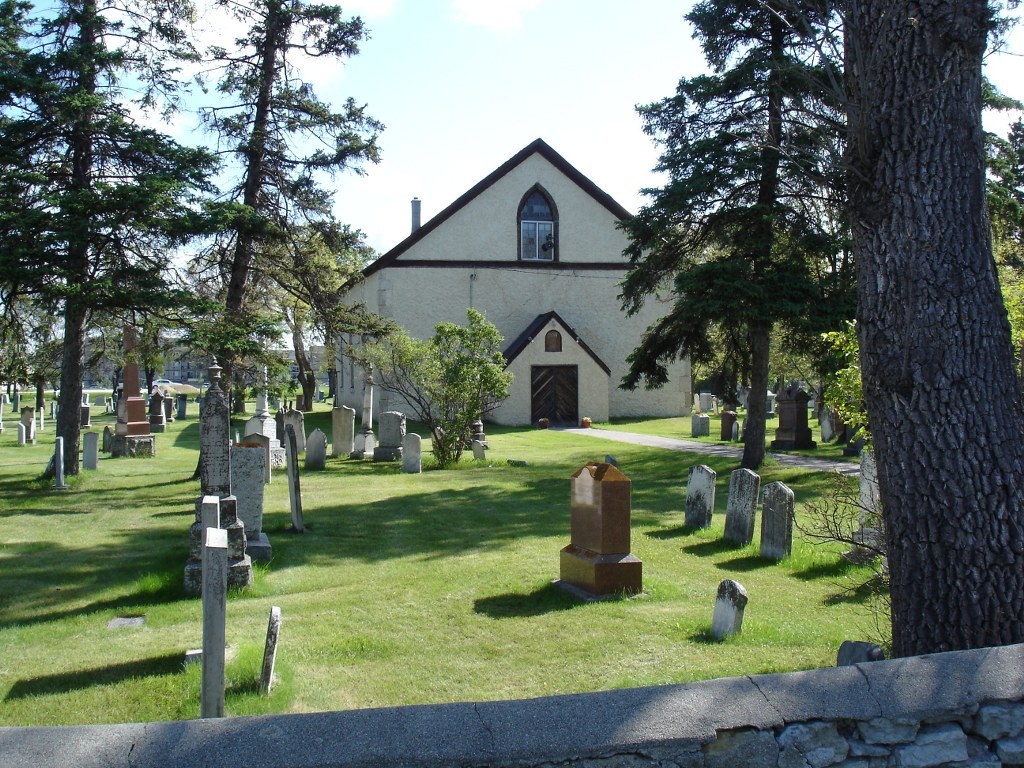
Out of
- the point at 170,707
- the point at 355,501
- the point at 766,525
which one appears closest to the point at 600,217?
the point at 355,501

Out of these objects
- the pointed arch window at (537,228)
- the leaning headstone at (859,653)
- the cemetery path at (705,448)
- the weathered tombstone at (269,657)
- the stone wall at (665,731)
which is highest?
the pointed arch window at (537,228)

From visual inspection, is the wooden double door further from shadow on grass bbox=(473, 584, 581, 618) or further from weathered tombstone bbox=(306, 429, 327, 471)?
shadow on grass bbox=(473, 584, 581, 618)

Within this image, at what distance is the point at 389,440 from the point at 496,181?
16.0 meters

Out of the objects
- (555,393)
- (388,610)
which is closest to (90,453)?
(388,610)

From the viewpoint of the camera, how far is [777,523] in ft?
32.0

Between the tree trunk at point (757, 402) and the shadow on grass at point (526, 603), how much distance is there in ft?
36.1

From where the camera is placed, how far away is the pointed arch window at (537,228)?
34812mm

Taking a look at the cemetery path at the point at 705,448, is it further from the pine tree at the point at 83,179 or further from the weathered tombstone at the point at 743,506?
the pine tree at the point at 83,179

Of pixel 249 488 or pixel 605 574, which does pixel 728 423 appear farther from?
pixel 605 574

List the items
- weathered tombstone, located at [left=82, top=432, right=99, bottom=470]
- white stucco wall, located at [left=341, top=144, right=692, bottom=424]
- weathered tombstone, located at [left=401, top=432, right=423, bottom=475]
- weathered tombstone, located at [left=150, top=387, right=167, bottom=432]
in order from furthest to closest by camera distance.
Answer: white stucco wall, located at [left=341, top=144, right=692, bottom=424] → weathered tombstone, located at [left=150, top=387, right=167, bottom=432] → weathered tombstone, located at [left=82, top=432, right=99, bottom=470] → weathered tombstone, located at [left=401, top=432, right=423, bottom=475]

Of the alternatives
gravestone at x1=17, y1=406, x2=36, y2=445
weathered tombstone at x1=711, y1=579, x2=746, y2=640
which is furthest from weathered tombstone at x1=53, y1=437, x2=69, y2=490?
weathered tombstone at x1=711, y1=579, x2=746, y2=640

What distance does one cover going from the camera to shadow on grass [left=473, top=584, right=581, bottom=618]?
25.4ft

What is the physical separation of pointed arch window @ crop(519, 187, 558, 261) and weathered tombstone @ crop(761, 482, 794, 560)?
84.8 feet

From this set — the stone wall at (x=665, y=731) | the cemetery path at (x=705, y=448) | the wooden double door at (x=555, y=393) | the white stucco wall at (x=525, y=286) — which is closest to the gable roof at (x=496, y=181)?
the white stucco wall at (x=525, y=286)
